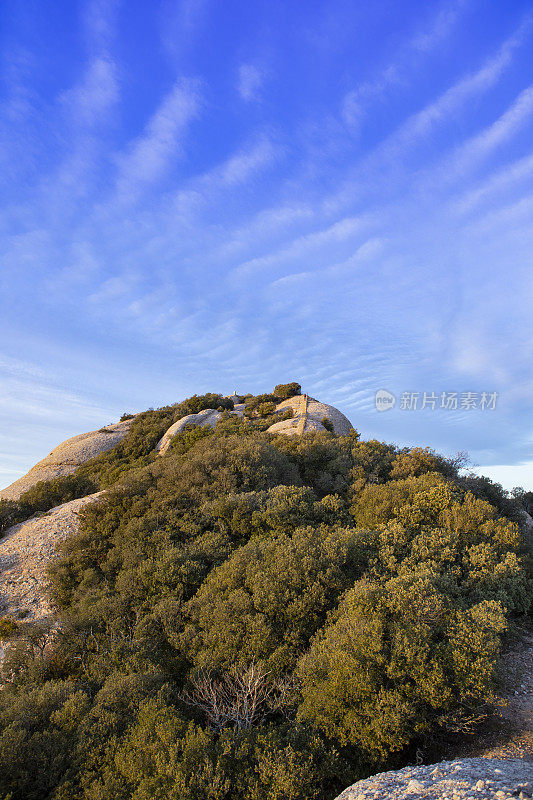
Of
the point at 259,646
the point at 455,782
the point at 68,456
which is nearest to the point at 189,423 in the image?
the point at 68,456

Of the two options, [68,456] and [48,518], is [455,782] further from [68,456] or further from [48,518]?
[68,456]

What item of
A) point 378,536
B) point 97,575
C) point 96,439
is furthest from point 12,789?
point 96,439

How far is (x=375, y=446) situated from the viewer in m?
27.0

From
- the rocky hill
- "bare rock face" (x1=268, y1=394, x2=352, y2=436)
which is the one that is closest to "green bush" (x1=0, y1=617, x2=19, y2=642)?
the rocky hill

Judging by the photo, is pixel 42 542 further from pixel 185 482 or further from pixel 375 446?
pixel 375 446

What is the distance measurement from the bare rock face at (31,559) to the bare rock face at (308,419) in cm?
1595

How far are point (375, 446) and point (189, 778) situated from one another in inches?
830

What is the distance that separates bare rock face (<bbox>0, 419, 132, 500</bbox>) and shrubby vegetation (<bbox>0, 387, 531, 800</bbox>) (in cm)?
2158

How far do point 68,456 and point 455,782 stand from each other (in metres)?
41.6

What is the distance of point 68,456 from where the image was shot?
41.8 meters

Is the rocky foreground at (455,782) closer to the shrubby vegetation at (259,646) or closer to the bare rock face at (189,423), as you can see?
the shrubby vegetation at (259,646)

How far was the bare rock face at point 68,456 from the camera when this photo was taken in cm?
3745

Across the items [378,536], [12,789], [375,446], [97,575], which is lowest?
[12,789]

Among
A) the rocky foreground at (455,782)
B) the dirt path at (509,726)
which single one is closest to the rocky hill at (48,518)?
the rocky foreground at (455,782)
